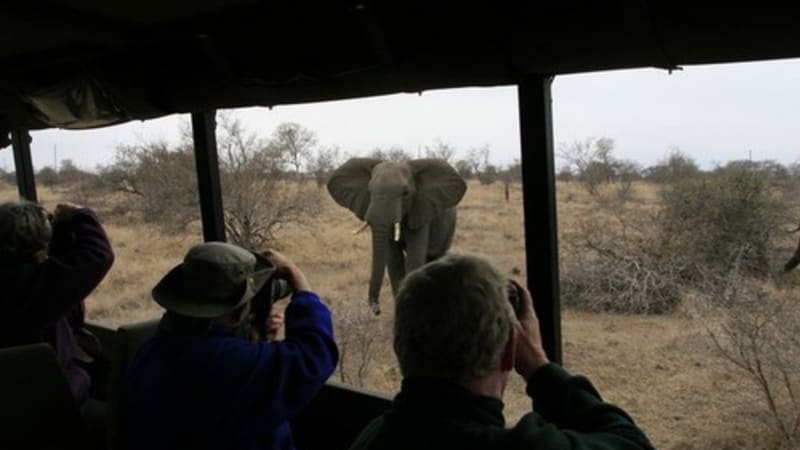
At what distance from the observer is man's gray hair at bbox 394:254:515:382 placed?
914 millimetres

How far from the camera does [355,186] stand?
15.7ft

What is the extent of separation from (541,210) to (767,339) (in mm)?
1330

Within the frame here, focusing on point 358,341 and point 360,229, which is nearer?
point 358,341

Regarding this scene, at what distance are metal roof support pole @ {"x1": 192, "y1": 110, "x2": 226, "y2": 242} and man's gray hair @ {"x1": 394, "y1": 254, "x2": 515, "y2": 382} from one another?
2.22 metres

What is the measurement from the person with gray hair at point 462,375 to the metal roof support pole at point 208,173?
7.29ft

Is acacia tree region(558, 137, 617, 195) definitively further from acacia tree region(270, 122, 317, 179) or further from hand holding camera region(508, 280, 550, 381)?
acacia tree region(270, 122, 317, 179)

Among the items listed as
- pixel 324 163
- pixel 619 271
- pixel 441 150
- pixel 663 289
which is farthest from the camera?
pixel 324 163

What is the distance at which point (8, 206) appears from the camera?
2.10 meters

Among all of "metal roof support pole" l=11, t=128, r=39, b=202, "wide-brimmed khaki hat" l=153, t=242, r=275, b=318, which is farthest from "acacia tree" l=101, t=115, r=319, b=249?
"wide-brimmed khaki hat" l=153, t=242, r=275, b=318

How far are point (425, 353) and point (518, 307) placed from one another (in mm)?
226

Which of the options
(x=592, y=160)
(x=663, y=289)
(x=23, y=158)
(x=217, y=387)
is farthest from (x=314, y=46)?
(x=23, y=158)

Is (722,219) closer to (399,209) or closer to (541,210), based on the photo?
(541,210)

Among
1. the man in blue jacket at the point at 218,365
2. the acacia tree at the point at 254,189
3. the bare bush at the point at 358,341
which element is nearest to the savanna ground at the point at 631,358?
the bare bush at the point at 358,341

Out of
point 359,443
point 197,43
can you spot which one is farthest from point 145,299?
point 359,443
